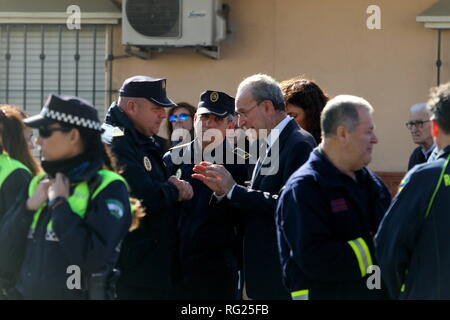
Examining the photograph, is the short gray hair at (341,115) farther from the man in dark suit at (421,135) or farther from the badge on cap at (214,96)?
the man in dark suit at (421,135)

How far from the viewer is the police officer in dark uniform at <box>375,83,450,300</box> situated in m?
3.94

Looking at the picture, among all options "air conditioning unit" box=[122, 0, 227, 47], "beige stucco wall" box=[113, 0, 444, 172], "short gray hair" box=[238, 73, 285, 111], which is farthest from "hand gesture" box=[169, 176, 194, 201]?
"beige stucco wall" box=[113, 0, 444, 172]

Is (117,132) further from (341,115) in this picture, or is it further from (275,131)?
(341,115)

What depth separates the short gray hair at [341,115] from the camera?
4.29 m

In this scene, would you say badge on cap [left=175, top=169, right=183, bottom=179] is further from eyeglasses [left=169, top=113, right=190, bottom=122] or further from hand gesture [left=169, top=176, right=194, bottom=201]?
eyeglasses [left=169, top=113, right=190, bottom=122]

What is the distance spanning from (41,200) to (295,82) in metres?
2.51

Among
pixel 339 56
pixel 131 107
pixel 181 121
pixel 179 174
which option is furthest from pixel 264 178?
pixel 339 56

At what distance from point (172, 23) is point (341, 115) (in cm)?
435

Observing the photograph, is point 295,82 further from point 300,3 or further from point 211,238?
point 300,3

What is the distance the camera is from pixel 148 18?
8406 mm

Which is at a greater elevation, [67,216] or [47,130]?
[47,130]

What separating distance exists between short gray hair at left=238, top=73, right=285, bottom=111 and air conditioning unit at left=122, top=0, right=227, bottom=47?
303 centimetres

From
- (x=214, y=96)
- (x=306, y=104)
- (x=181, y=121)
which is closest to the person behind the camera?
(x=306, y=104)
